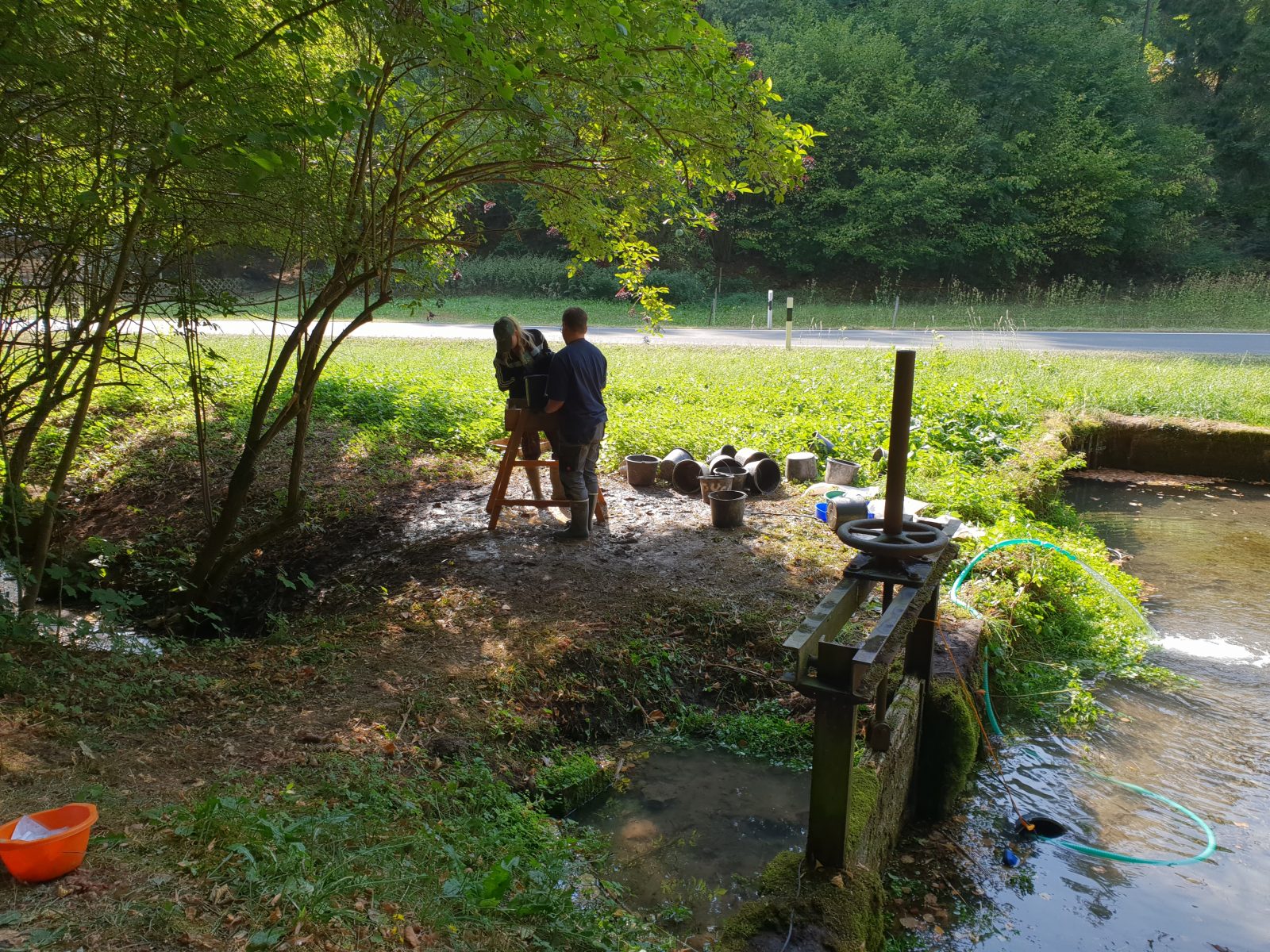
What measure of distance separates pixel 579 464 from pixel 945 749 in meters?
3.44

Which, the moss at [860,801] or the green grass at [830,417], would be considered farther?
the green grass at [830,417]

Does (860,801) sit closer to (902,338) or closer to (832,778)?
(832,778)

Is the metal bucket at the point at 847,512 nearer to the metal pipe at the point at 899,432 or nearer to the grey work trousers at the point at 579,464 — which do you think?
the metal pipe at the point at 899,432

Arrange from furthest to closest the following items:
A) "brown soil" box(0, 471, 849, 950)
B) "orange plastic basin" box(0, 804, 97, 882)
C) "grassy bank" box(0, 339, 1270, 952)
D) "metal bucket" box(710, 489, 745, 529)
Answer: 1. "metal bucket" box(710, 489, 745, 529)
2. "brown soil" box(0, 471, 849, 950)
3. "grassy bank" box(0, 339, 1270, 952)
4. "orange plastic basin" box(0, 804, 97, 882)

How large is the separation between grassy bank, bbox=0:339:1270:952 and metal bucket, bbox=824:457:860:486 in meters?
0.38

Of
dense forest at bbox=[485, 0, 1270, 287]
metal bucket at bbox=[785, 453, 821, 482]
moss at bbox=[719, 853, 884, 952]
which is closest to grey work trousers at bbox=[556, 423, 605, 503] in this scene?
metal bucket at bbox=[785, 453, 821, 482]

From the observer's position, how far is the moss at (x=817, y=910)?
292 centimetres

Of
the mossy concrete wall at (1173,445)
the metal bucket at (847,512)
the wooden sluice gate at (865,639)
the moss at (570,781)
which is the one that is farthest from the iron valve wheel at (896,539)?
the mossy concrete wall at (1173,445)

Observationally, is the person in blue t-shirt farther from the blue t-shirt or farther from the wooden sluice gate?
the wooden sluice gate

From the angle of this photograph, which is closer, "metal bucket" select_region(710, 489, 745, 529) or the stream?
the stream

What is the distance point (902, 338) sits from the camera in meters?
18.3

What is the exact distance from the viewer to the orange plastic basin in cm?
238

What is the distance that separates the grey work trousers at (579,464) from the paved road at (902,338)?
9.06 meters

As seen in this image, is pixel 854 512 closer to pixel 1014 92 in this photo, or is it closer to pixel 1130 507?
pixel 1130 507
